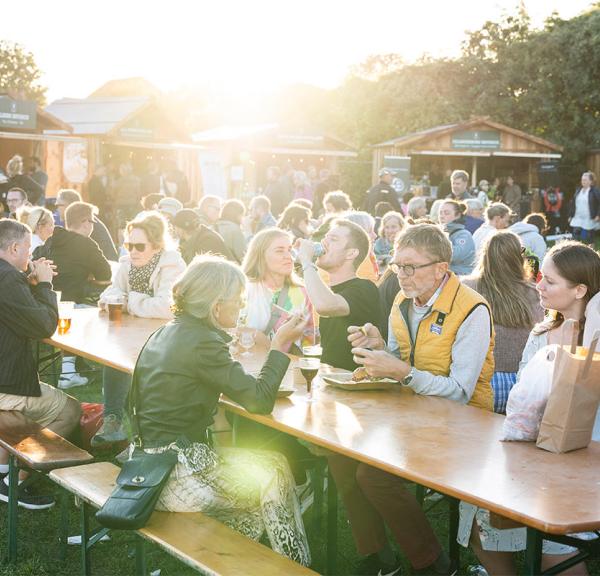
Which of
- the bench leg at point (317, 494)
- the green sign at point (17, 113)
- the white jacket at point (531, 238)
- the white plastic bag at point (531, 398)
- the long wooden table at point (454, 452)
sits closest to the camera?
the long wooden table at point (454, 452)

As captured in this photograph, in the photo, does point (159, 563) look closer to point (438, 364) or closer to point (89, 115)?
point (438, 364)

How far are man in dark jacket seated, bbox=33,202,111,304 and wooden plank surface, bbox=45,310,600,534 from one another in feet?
11.5

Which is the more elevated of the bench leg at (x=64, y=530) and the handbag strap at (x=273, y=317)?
the handbag strap at (x=273, y=317)

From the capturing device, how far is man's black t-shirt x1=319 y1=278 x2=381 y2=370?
4.14 m

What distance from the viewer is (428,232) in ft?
11.6

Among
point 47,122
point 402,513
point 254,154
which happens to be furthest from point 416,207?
point 254,154

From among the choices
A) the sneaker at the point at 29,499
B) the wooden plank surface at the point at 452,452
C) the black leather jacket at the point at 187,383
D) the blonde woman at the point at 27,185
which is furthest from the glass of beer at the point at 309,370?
the blonde woman at the point at 27,185

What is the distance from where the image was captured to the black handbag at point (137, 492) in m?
2.82

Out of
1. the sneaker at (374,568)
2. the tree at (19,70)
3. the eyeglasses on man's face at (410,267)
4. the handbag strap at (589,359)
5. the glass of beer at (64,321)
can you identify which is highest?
the tree at (19,70)

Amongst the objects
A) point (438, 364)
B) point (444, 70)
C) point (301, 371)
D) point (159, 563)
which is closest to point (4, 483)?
point (159, 563)

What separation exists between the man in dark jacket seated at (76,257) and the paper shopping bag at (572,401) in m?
4.69

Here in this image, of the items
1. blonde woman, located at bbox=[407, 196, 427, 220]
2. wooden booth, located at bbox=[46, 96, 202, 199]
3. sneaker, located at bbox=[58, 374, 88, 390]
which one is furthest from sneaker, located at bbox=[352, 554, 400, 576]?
wooden booth, located at bbox=[46, 96, 202, 199]

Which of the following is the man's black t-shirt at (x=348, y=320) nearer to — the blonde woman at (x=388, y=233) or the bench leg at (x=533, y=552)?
the bench leg at (x=533, y=552)

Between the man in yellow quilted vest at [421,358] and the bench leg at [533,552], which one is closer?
the bench leg at [533,552]
